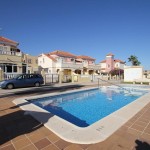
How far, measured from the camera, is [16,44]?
28266 mm

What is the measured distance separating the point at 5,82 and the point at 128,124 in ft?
46.7

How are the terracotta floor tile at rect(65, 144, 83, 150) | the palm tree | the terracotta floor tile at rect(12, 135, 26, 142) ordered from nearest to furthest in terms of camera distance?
the terracotta floor tile at rect(65, 144, 83, 150) < the terracotta floor tile at rect(12, 135, 26, 142) < the palm tree

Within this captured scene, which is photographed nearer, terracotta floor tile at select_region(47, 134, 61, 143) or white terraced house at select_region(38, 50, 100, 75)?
terracotta floor tile at select_region(47, 134, 61, 143)

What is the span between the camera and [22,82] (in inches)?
639

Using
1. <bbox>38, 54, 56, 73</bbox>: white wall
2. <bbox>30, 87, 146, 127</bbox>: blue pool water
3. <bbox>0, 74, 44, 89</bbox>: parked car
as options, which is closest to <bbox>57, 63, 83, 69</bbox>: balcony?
<bbox>38, 54, 56, 73</bbox>: white wall

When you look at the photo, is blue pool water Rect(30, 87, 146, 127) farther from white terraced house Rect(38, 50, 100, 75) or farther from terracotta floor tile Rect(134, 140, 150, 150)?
white terraced house Rect(38, 50, 100, 75)

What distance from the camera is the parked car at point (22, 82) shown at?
15142 mm

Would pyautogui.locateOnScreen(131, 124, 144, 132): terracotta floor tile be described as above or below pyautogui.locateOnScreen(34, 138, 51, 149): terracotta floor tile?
above

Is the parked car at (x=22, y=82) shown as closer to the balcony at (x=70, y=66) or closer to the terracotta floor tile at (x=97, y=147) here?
the terracotta floor tile at (x=97, y=147)

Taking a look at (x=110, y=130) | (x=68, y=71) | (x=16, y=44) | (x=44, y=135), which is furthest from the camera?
(x=68, y=71)

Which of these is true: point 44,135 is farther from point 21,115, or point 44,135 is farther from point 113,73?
point 113,73

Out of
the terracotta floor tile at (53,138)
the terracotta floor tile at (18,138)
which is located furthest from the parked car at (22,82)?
the terracotta floor tile at (53,138)

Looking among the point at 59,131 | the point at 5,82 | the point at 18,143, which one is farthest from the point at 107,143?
the point at 5,82

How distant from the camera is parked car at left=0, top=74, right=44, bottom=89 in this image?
49.7 ft
